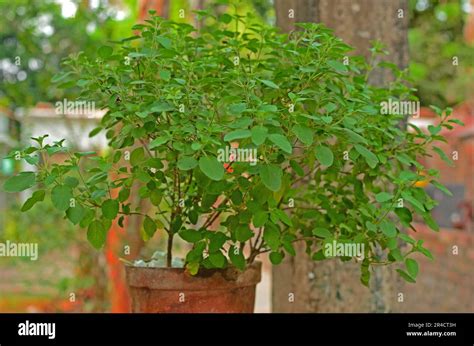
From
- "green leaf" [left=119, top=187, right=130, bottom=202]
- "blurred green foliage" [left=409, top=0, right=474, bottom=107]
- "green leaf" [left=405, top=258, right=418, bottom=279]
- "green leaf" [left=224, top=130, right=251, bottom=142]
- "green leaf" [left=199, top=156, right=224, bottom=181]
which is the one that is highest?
"blurred green foliage" [left=409, top=0, right=474, bottom=107]

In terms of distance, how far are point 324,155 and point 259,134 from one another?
17cm

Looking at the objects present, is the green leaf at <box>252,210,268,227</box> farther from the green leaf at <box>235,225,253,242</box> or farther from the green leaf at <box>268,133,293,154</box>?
the green leaf at <box>268,133,293,154</box>

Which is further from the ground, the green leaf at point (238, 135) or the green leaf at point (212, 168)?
the green leaf at point (238, 135)

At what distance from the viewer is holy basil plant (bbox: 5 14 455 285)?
1.57 metres

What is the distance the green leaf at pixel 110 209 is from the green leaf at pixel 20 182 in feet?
0.54

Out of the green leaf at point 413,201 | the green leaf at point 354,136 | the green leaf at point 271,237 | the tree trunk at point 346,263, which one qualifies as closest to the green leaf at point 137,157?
the green leaf at point 271,237

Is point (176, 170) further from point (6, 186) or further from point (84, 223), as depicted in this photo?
point (6, 186)

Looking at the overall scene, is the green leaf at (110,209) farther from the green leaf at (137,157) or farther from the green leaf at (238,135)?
the green leaf at (238,135)

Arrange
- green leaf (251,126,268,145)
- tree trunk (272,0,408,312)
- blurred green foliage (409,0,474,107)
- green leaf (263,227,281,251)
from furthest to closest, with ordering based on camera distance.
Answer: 1. blurred green foliage (409,0,474,107)
2. tree trunk (272,0,408,312)
3. green leaf (263,227,281,251)
4. green leaf (251,126,268,145)

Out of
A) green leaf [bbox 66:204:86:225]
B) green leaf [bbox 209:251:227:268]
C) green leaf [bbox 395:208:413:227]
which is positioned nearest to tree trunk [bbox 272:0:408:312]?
green leaf [bbox 395:208:413:227]

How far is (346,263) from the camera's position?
2508 millimetres

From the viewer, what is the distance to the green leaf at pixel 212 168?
1480 millimetres

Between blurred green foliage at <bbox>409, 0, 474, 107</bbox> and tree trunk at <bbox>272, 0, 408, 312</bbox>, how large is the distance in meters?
5.82

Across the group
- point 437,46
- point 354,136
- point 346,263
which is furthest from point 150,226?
point 437,46
